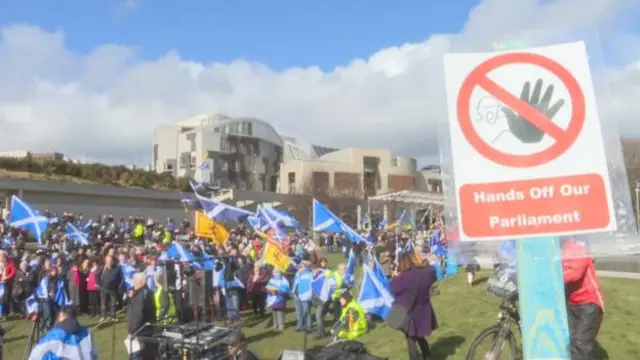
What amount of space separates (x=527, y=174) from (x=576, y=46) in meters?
0.66

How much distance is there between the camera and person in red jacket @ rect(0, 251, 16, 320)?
649 inches

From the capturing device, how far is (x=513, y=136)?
3105 mm

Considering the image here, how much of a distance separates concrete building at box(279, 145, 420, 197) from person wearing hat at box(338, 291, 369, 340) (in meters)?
71.2

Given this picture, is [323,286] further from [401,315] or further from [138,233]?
[138,233]

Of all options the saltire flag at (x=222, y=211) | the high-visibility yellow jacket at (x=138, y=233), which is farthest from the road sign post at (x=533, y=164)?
the high-visibility yellow jacket at (x=138, y=233)

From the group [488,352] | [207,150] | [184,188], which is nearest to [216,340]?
[488,352]

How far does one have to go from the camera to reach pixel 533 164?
3.06 metres

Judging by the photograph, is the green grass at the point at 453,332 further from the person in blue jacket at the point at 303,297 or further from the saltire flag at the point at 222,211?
the saltire flag at the point at 222,211

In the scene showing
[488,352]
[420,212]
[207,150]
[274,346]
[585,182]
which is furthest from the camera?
[207,150]

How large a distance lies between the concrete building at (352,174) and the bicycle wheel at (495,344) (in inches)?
3013

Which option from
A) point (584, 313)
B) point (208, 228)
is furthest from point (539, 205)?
point (208, 228)

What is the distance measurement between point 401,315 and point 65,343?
410 cm

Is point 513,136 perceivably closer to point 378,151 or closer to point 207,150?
point 207,150

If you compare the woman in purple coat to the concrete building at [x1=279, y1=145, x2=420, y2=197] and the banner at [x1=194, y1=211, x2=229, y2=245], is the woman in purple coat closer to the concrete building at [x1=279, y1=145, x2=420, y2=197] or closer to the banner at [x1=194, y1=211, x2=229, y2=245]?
the banner at [x1=194, y1=211, x2=229, y2=245]
